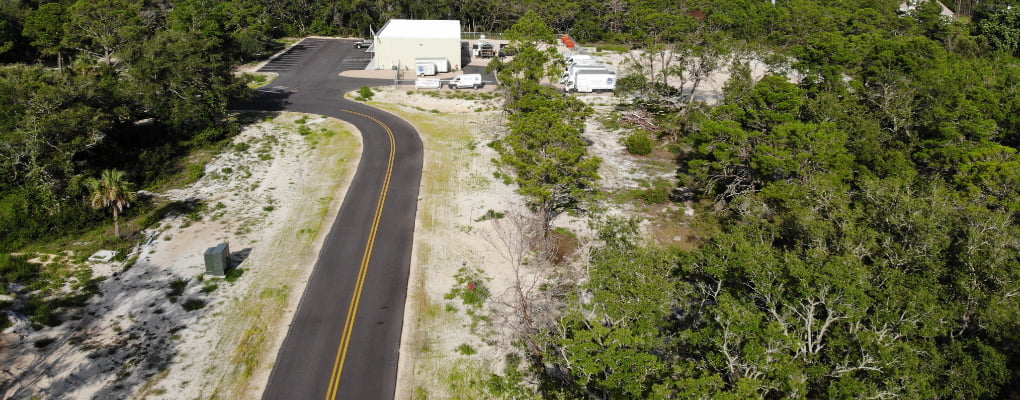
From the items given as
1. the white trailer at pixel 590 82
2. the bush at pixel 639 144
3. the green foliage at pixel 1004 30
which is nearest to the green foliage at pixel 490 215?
the bush at pixel 639 144

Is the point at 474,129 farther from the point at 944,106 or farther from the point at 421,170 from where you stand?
the point at 944,106

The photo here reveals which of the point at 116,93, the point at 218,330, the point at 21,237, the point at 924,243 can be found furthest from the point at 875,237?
the point at 116,93

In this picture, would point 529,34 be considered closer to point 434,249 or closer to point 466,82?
point 466,82

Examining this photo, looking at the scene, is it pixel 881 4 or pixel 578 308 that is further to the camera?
pixel 881 4

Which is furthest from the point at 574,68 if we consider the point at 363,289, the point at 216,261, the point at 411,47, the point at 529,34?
the point at 216,261

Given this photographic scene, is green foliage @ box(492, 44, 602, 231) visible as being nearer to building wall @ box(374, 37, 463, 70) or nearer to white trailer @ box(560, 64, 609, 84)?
white trailer @ box(560, 64, 609, 84)
